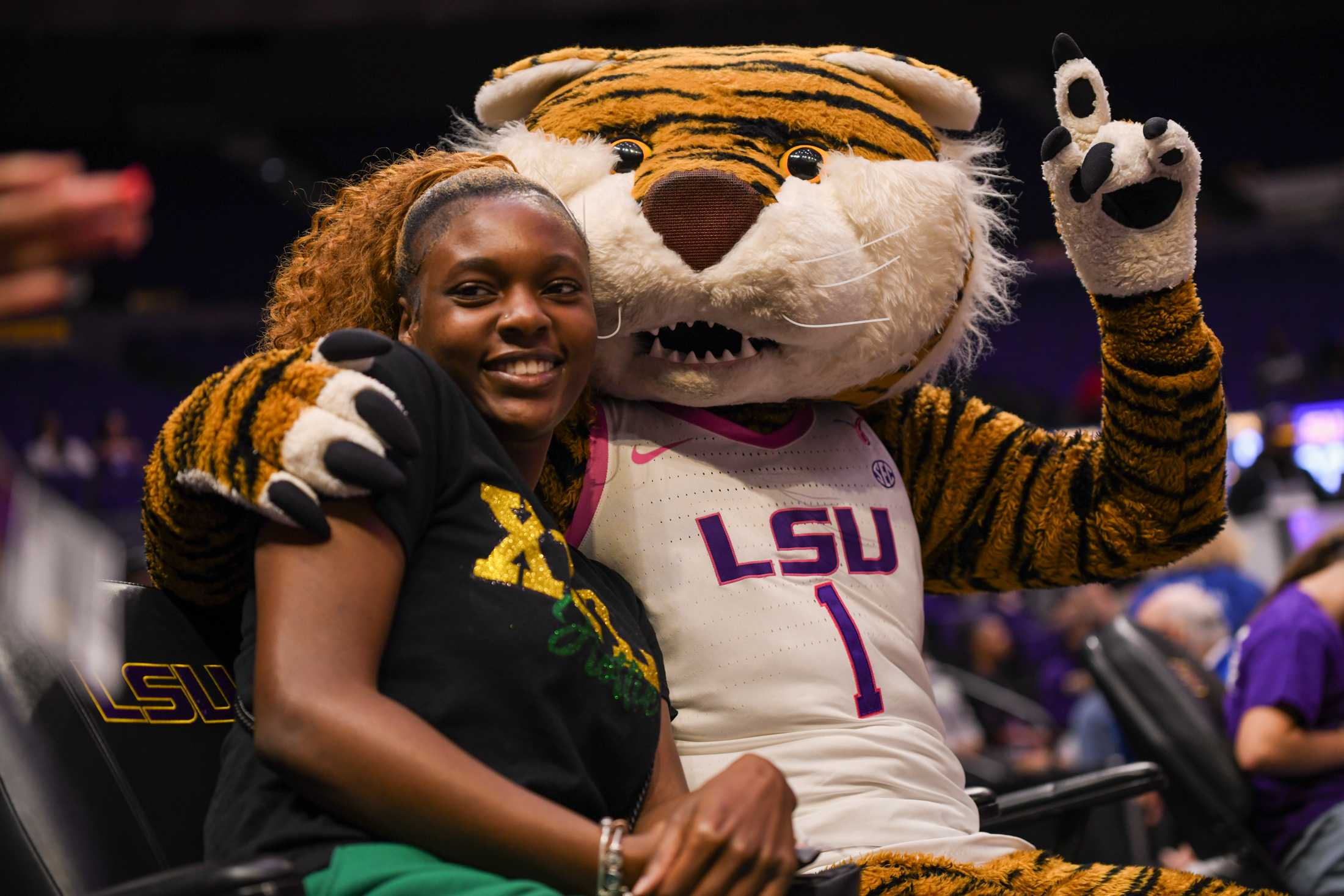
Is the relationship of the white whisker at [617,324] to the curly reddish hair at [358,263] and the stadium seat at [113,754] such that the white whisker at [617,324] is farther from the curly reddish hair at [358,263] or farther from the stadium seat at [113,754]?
the stadium seat at [113,754]

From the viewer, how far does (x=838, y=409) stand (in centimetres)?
167

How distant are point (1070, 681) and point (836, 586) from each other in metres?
4.77

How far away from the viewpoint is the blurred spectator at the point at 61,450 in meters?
7.07

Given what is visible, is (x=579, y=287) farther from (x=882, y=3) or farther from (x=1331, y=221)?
(x=1331, y=221)

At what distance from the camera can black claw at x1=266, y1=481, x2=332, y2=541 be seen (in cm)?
100

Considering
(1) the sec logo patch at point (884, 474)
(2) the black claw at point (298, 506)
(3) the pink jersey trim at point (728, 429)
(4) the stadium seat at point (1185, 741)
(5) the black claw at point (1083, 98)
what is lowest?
(4) the stadium seat at point (1185, 741)

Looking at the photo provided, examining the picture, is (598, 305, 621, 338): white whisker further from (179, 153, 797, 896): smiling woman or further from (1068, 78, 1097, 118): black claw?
(1068, 78, 1097, 118): black claw

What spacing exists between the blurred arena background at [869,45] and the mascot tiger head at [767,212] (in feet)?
10.2

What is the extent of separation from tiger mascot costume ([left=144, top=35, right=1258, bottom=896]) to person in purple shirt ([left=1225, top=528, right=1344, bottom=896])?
96cm

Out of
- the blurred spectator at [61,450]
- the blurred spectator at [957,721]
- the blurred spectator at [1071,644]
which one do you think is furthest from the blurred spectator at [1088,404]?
the blurred spectator at [61,450]

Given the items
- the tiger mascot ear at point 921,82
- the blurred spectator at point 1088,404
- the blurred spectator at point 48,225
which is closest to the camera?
the blurred spectator at point 48,225

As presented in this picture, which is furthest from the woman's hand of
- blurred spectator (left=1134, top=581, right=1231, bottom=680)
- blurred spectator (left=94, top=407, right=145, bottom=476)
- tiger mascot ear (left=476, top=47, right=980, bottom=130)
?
blurred spectator (left=94, top=407, right=145, bottom=476)

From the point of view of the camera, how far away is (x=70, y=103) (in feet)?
24.8

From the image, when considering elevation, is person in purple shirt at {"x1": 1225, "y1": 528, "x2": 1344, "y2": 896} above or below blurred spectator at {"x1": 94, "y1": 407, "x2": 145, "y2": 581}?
below
